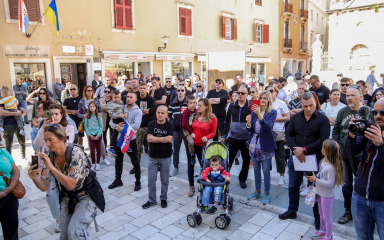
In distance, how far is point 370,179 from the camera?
9.46ft

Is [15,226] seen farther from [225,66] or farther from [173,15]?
[173,15]

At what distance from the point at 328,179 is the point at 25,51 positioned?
1298 cm

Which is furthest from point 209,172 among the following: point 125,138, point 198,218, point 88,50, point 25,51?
point 88,50

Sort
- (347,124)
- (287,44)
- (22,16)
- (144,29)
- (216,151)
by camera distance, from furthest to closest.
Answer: (287,44), (144,29), (22,16), (216,151), (347,124)

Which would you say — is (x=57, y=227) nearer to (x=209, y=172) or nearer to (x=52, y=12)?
(x=209, y=172)

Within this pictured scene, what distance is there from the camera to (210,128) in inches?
214

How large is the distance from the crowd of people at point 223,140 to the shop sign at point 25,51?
243 inches

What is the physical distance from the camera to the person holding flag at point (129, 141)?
553 cm

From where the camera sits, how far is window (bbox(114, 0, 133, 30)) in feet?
49.7

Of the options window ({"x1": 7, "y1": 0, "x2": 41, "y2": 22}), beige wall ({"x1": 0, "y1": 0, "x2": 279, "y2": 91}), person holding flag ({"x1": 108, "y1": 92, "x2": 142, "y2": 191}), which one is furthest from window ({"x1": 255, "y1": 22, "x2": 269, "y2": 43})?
person holding flag ({"x1": 108, "y1": 92, "x2": 142, "y2": 191})

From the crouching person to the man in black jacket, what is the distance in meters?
2.77

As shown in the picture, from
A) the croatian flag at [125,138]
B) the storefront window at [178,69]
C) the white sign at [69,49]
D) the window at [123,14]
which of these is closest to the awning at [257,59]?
the storefront window at [178,69]

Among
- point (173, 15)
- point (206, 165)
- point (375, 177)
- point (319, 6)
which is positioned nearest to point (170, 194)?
point (206, 165)

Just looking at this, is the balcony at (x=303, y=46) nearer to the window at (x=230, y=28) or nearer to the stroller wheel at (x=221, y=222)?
the window at (x=230, y=28)
